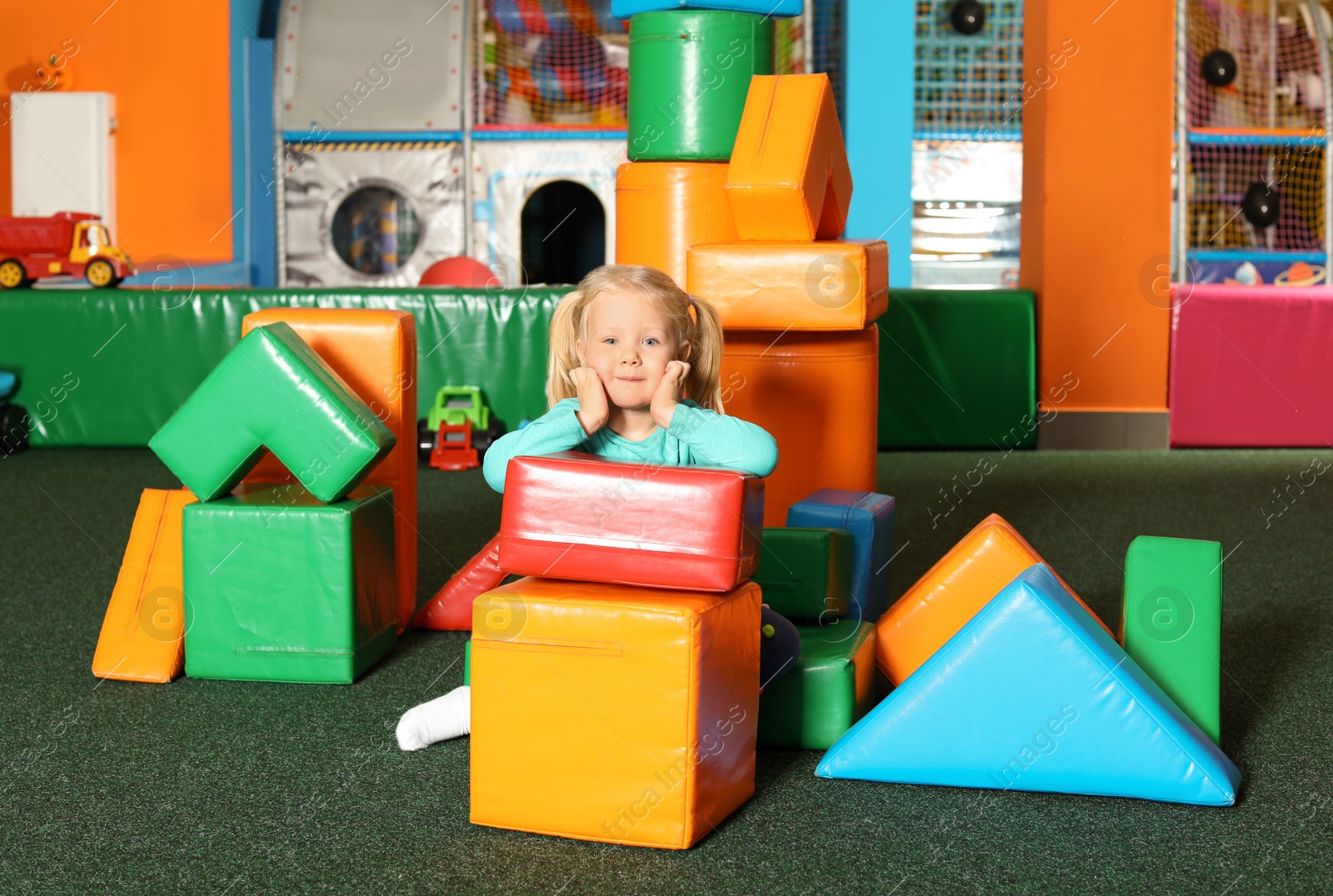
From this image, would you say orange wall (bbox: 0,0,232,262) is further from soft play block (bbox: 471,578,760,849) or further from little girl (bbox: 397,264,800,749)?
soft play block (bbox: 471,578,760,849)

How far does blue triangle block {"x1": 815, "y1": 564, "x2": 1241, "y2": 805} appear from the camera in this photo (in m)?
1.87

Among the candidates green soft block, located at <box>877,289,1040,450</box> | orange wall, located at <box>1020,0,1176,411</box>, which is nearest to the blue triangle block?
green soft block, located at <box>877,289,1040,450</box>

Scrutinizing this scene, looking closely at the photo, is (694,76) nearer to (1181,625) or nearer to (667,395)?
(667,395)

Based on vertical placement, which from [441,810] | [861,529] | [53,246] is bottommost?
[441,810]

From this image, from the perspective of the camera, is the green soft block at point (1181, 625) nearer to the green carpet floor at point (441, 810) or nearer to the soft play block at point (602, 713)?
the green carpet floor at point (441, 810)

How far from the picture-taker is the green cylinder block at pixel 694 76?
3.28m

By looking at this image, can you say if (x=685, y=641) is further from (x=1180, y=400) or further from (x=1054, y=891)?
(x=1180, y=400)

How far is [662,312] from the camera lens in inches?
75.5

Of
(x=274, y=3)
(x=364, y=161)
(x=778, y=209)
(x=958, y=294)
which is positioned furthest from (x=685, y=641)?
(x=274, y=3)

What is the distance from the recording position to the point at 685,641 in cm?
172

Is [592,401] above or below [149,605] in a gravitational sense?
above

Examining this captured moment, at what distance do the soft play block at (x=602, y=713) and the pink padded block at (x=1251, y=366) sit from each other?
13.5 feet

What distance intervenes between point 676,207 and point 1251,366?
3.06 m

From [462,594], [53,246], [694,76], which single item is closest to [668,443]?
[462,594]
